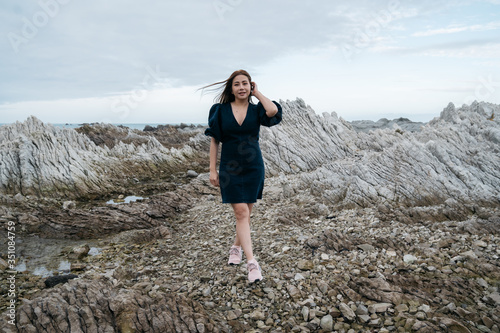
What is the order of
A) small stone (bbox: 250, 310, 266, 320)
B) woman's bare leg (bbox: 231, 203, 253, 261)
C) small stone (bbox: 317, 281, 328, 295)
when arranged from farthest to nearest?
woman's bare leg (bbox: 231, 203, 253, 261) < small stone (bbox: 317, 281, 328, 295) < small stone (bbox: 250, 310, 266, 320)

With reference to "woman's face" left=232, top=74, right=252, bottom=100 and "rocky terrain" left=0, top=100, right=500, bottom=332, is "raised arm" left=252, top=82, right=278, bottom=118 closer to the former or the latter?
"woman's face" left=232, top=74, right=252, bottom=100

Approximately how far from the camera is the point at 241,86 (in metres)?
6.53

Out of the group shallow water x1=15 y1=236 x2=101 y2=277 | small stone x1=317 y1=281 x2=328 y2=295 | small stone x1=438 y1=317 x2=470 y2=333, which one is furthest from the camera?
shallow water x1=15 y1=236 x2=101 y2=277

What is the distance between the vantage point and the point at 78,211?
44.2ft

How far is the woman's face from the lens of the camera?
6539mm

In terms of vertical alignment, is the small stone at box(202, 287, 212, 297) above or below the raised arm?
below

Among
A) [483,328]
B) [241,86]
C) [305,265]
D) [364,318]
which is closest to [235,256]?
[305,265]

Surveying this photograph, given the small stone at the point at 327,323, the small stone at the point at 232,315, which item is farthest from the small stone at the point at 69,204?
the small stone at the point at 327,323

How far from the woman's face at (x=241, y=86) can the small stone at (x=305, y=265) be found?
13.0 feet

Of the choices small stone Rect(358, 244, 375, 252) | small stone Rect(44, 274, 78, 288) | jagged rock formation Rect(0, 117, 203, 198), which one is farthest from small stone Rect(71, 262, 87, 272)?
jagged rock formation Rect(0, 117, 203, 198)

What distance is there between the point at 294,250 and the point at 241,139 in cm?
332

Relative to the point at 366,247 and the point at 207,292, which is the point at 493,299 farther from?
the point at 207,292

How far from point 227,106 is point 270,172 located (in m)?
15.1

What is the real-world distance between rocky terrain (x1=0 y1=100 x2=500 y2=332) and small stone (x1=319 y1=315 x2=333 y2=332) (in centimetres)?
2
